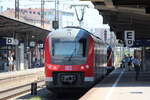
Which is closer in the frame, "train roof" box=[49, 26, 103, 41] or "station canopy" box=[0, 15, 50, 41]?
"train roof" box=[49, 26, 103, 41]

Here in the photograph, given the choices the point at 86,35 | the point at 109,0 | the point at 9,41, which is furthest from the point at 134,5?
the point at 9,41

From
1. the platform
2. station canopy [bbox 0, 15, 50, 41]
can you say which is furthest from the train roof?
station canopy [bbox 0, 15, 50, 41]

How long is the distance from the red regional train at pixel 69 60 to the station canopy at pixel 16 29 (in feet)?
47.5

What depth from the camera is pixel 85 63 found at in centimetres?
2130

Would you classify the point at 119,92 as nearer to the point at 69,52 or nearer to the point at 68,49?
the point at 69,52

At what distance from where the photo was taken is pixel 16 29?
4909 centimetres

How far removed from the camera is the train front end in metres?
21.1

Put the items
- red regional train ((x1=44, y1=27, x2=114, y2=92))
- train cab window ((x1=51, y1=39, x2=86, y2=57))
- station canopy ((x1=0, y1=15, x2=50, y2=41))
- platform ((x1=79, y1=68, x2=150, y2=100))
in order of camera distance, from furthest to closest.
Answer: station canopy ((x1=0, y1=15, x2=50, y2=41)) < train cab window ((x1=51, y1=39, x2=86, y2=57)) < red regional train ((x1=44, y1=27, x2=114, y2=92)) < platform ((x1=79, y1=68, x2=150, y2=100))

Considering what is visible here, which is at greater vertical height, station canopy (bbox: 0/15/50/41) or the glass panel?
station canopy (bbox: 0/15/50/41)

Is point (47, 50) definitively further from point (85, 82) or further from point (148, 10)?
point (148, 10)

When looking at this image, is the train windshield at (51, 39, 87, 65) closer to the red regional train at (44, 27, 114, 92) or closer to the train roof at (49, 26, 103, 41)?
the red regional train at (44, 27, 114, 92)

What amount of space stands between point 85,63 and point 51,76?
1.60m

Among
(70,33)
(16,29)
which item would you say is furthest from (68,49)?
(16,29)

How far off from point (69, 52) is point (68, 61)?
494 millimetres
